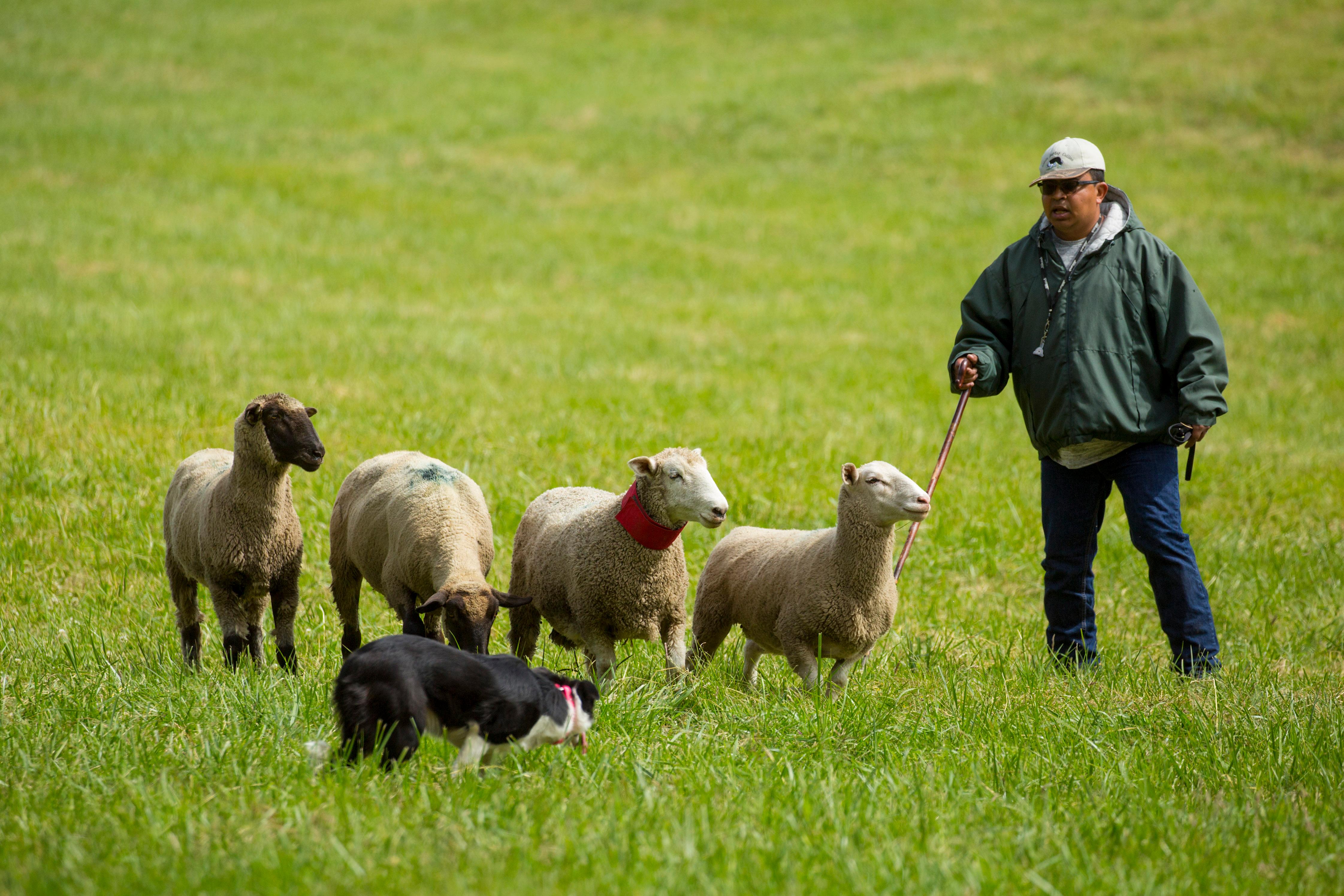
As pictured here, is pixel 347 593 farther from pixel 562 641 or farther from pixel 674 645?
pixel 674 645

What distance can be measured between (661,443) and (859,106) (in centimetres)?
1812

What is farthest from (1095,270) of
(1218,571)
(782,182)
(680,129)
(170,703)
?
(680,129)

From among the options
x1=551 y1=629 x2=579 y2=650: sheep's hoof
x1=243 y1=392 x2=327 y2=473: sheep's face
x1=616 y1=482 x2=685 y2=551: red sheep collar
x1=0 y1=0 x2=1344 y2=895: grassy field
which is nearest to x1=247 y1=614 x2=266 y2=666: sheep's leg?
x1=0 y1=0 x2=1344 y2=895: grassy field

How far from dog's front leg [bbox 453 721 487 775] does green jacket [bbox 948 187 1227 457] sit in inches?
116

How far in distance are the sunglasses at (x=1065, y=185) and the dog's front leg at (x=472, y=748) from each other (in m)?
3.48

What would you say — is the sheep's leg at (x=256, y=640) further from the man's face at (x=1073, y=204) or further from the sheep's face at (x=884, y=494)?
the man's face at (x=1073, y=204)

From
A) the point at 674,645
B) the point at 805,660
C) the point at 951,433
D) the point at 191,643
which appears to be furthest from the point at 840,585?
the point at 191,643

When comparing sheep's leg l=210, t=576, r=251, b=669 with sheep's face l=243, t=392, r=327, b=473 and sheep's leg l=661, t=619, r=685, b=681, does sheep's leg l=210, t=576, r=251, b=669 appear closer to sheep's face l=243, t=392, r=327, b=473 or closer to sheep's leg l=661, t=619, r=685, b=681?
sheep's face l=243, t=392, r=327, b=473

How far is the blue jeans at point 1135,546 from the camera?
5.39 metres

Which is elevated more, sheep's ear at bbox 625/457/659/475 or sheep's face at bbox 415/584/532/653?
sheep's ear at bbox 625/457/659/475

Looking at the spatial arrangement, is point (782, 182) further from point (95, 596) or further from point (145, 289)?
point (95, 596)

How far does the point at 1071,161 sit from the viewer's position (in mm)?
5285

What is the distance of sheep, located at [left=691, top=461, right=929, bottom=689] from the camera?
189 inches

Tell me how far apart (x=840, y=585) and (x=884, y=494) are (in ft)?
1.43
